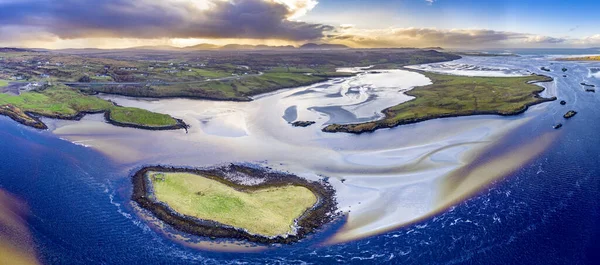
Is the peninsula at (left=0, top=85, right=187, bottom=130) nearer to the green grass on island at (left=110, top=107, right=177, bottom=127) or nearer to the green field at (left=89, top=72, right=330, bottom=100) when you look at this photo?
the green grass on island at (left=110, top=107, right=177, bottom=127)

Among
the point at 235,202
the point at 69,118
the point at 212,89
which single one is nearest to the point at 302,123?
the point at 235,202

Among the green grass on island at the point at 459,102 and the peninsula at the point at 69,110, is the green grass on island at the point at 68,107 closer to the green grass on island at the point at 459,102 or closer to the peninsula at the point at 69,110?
the peninsula at the point at 69,110

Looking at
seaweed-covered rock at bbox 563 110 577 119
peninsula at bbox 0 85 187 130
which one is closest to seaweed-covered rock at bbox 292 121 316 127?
peninsula at bbox 0 85 187 130

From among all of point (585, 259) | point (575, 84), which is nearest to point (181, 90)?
point (585, 259)

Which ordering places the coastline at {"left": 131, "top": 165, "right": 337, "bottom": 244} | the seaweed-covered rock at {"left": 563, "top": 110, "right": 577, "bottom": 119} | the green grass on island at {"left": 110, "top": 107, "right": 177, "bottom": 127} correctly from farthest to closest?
1. the seaweed-covered rock at {"left": 563, "top": 110, "right": 577, "bottom": 119}
2. the green grass on island at {"left": 110, "top": 107, "right": 177, "bottom": 127}
3. the coastline at {"left": 131, "top": 165, "right": 337, "bottom": 244}

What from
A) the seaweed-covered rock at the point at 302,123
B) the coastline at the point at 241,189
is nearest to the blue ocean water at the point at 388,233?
the coastline at the point at 241,189

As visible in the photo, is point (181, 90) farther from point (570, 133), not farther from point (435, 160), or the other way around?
point (570, 133)
